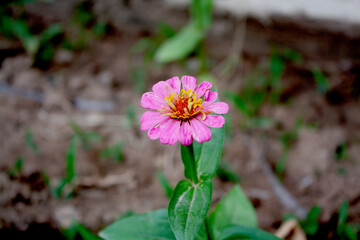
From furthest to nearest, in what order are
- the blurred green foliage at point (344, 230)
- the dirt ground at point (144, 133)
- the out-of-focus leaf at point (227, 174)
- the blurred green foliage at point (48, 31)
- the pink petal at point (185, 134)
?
the blurred green foliage at point (48, 31), the out-of-focus leaf at point (227, 174), the dirt ground at point (144, 133), the blurred green foliage at point (344, 230), the pink petal at point (185, 134)

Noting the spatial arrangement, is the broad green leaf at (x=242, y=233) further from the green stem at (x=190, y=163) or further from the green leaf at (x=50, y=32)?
the green leaf at (x=50, y=32)

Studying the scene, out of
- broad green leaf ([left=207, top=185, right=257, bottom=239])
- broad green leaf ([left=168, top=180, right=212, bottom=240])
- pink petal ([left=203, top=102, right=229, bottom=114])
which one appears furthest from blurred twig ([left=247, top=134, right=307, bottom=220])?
pink petal ([left=203, top=102, right=229, bottom=114])

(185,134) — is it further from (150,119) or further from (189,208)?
(189,208)

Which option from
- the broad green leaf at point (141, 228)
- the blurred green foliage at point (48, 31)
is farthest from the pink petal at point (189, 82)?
the blurred green foliage at point (48, 31)

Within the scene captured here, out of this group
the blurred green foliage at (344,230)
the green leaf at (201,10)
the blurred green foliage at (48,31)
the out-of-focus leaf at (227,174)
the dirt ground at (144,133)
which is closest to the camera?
the blurred green foliage at (344,230)

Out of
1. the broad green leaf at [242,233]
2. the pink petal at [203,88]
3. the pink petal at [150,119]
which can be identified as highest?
the pink petal at [203,88]

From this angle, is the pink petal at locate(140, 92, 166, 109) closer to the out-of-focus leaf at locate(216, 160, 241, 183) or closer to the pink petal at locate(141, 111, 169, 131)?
the pink petal at locate(141, 111, 169, 131)

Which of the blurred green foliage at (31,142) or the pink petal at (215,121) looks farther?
the blurred green foliage at (31,142)

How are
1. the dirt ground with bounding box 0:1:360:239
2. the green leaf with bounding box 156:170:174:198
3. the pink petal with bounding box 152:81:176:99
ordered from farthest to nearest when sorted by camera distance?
the dirt ground with bounding box 0:1:360:239
the green leaf with bounding box 156:170:174:198
the pink petal with bounding box 152:81:176:99
